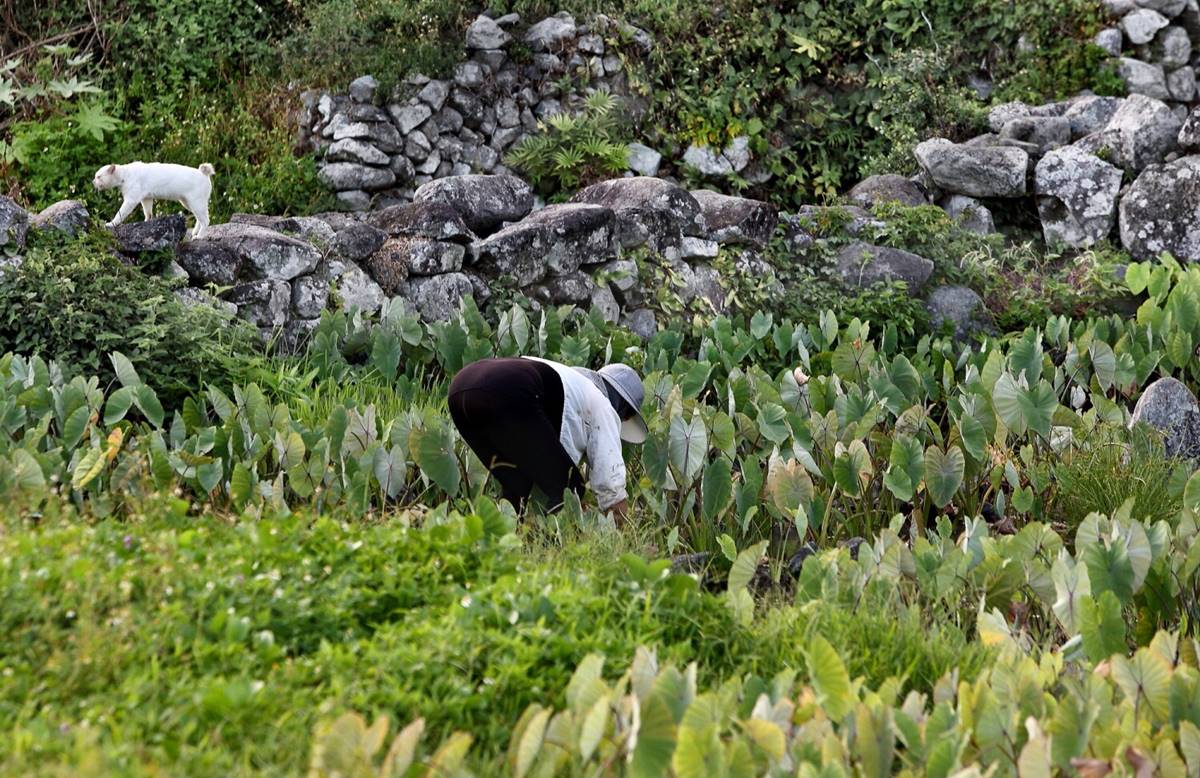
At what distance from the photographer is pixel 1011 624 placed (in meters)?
3.91

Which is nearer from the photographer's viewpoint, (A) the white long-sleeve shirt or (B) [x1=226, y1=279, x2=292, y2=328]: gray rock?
(A) the white long-sleeve shirt

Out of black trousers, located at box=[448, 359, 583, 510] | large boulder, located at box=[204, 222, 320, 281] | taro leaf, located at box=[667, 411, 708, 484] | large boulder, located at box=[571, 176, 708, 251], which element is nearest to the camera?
black trousers, located at box=[448, 359, 583, 510]

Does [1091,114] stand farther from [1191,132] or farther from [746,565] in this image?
[746,565]

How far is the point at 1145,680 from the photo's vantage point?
305cm

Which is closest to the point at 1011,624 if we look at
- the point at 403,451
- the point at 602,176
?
the point at 403,451

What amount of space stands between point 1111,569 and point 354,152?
6.51 meters

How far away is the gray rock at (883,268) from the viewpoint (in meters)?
8.04

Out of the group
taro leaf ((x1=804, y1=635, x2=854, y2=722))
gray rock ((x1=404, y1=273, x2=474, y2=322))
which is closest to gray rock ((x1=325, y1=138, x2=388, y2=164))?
gray rock ((x1=404, y1=273, x2=474, y2=322))

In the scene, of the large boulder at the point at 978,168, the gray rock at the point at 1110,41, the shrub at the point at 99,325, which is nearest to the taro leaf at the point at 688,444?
the shrub at the point at 99,325

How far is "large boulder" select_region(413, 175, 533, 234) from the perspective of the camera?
24.8 feet

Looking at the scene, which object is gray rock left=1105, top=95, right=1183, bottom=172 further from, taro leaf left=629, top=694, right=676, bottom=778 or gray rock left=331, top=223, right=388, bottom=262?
taro leaf left=629, top=694, right=676, bottom=778

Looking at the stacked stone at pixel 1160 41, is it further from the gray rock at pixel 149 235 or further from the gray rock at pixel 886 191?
the gray rock at pixel 149 235

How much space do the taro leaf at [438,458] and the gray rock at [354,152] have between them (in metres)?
4.89

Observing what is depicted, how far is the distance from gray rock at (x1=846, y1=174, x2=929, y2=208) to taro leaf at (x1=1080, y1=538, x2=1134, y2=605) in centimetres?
545
